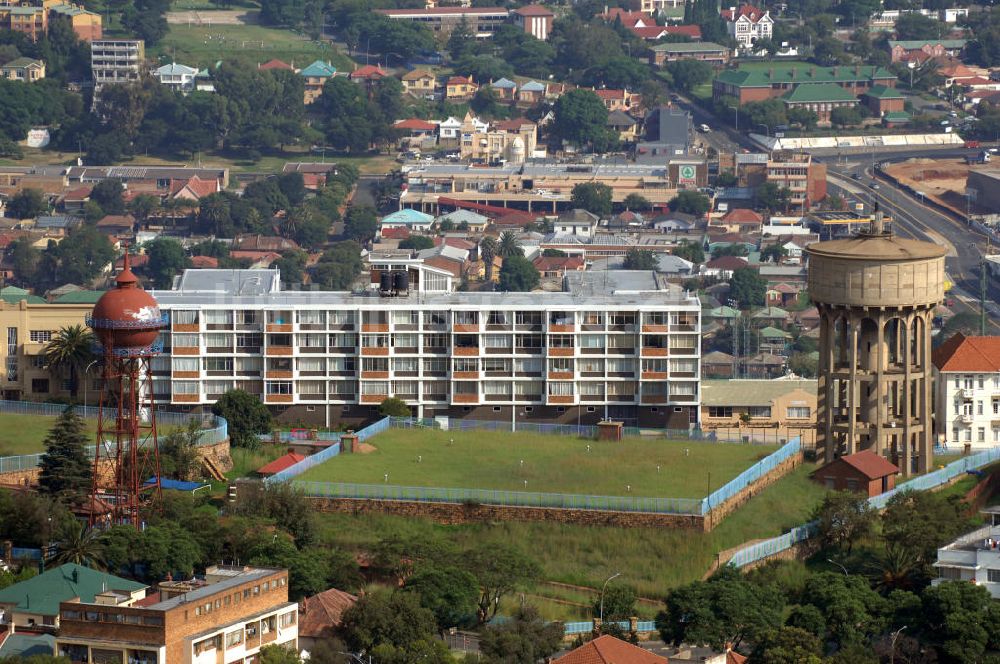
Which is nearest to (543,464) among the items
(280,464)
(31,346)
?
(280,464)

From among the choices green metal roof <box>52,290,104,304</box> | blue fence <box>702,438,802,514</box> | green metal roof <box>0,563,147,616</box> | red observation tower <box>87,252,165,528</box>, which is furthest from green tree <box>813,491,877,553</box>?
green metal roof <box>52,290,104,304</box>

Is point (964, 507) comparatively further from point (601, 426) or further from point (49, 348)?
point (49, 348)

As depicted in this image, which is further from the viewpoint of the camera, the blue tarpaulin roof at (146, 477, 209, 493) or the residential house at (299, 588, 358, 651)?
the blue tarpaulin roof at (146, 477, 209, 493)

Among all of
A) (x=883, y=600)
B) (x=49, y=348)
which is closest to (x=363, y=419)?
(x=49, y=348)

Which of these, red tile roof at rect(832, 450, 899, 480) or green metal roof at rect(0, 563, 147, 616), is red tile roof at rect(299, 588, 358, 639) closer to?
green metal roof at rect(0, 563, 147, 616)

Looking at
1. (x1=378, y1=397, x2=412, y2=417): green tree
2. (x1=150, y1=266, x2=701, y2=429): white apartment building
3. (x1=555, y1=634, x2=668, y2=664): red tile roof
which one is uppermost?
(x1=150, y1=266, x2=701, y2=429): white apartment building

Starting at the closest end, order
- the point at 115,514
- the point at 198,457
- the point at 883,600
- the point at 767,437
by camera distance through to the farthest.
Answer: the point at 883,600 → the point at 115,514 → the point at 198,457 → the point at 767,437

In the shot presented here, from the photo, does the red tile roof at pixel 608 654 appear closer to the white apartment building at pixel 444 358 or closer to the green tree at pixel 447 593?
the green tree at pixel 447 593

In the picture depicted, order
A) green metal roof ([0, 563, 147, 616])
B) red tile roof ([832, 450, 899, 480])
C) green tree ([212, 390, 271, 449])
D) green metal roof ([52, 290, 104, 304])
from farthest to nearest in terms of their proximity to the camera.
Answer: green metal roof ([52, 290, 104, 304]) < green tree ([212, 390, 271, 449]) < red tile roof ([832, 450, 899, 480]) < green metal roof ([0, 563, 147, 616])
